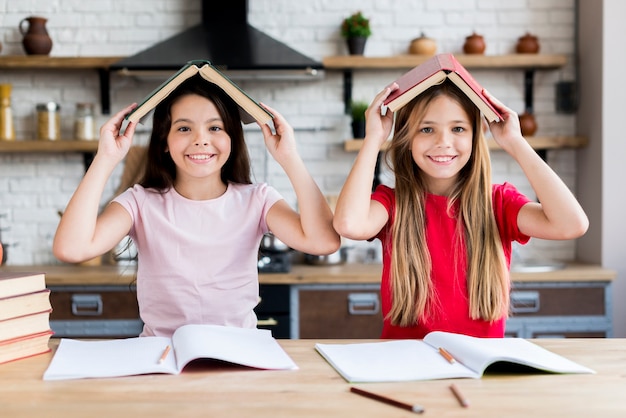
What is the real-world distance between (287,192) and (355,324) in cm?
90

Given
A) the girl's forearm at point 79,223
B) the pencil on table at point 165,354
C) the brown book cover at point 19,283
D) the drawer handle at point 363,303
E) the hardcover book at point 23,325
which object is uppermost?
the girl's forearm at point 79,223

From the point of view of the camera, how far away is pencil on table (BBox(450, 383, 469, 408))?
1.05 metres

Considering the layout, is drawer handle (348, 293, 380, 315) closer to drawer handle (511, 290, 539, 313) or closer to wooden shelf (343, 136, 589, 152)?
drawer handle (511, 290, 539, 313)

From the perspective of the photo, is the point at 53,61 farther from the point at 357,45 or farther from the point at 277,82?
the point at 357,45

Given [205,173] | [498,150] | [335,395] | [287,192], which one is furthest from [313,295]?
[335,395]

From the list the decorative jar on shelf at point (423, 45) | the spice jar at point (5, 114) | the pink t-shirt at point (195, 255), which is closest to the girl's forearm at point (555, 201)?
the pink t-shirt at point (195, 255)

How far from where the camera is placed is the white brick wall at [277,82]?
3.65 m

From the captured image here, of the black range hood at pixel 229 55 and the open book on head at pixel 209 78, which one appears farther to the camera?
the black range hood at pixel 229 55

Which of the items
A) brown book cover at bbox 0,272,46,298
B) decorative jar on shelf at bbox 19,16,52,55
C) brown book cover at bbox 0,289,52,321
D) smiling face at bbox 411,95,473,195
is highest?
decorative jar on shelf at bbox 19,16,52,55

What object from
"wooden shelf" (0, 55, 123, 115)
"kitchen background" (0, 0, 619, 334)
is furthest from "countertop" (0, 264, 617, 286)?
"wooden shelf" (0, 55, 123, 115)

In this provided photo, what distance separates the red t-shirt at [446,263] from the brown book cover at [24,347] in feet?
2.58

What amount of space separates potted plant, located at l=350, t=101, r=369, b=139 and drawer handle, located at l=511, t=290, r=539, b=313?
107cm

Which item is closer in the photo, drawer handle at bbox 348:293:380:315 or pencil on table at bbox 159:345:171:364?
pencil on table at bbox 159:345:171:364

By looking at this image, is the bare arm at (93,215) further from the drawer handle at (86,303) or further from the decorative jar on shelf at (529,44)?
the decorative jar on shelf at (529,44)
